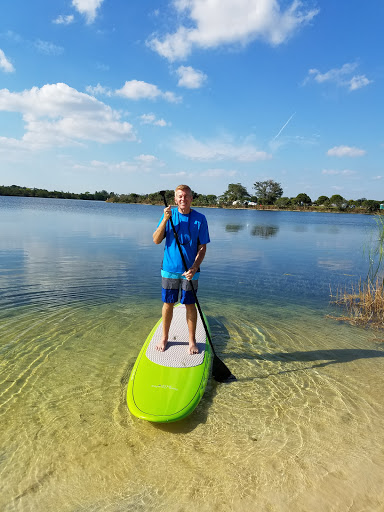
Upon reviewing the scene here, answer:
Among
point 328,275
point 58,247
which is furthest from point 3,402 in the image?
point 58,247

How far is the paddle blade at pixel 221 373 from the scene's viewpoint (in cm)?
446

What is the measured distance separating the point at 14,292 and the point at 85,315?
237cm

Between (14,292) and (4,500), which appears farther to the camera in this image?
(14,292)

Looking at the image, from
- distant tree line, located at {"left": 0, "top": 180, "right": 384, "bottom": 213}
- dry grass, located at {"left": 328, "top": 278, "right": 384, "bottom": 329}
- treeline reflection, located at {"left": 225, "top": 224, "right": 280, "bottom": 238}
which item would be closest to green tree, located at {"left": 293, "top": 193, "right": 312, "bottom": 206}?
distant tree line, located at {"left": 0, "top": 180, "right": 384, "bottom": 213}

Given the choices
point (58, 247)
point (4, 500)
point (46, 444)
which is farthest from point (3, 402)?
point (58, 247)

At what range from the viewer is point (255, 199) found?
132m

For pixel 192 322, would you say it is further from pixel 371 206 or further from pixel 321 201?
pixel 321 201

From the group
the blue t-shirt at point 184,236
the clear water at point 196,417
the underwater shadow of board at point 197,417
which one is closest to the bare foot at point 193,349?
the underwater shadow of board at point 197,417

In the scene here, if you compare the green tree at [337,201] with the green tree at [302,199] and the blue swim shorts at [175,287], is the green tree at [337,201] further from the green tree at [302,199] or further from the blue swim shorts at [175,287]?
the blue swim shorts at [175,287]

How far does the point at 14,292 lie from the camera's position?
792cm

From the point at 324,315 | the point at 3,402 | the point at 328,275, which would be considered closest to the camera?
the point at 3,402

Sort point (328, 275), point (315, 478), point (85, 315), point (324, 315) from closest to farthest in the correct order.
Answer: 1. point (315, 478)
2. point (85, 315)
3. point (324, 315)
4. point (328, 275)

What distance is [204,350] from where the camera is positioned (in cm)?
484

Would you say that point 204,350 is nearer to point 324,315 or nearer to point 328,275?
point 324,315
